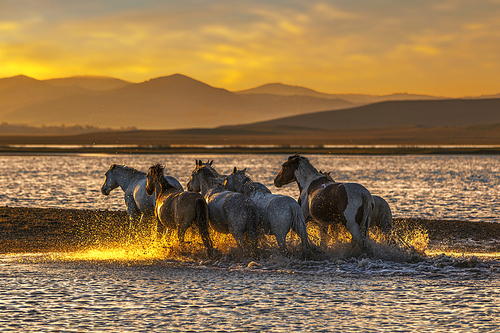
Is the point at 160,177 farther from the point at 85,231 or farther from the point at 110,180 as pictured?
the point at 85,231

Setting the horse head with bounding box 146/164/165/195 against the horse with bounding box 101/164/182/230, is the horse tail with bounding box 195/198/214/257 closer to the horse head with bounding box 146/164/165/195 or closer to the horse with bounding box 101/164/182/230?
the horse head with bounding box 146/164/165/195

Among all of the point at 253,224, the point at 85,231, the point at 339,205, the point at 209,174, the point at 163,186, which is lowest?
the point at 85,231

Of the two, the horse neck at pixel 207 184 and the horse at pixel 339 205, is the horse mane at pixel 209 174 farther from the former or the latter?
the horse at pixel 339 205

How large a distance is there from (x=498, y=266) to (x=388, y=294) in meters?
3.24

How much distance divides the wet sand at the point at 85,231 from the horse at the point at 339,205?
10.2ft

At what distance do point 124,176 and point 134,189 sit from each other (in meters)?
0.94

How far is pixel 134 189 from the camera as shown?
47.3 feet

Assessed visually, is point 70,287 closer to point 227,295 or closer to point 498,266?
point 227,295

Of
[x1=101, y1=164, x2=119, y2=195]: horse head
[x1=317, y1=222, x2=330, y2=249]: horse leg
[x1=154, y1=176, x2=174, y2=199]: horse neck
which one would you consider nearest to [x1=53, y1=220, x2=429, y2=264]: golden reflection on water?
[x1=317, y1=222, x2=330, y2=249]: horse leg

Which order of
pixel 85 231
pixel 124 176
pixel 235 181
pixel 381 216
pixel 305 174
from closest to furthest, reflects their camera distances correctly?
pixel 381 216, pixel 305 174, pixel 235 181, pixel 124 176, pixel 85 231

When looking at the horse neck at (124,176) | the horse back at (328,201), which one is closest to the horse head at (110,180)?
the horse neck at (124,176)

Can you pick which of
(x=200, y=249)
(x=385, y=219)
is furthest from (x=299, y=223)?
(x=200, y=249)

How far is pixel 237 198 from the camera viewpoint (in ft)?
37.1

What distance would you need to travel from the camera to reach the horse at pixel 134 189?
1396 cm
